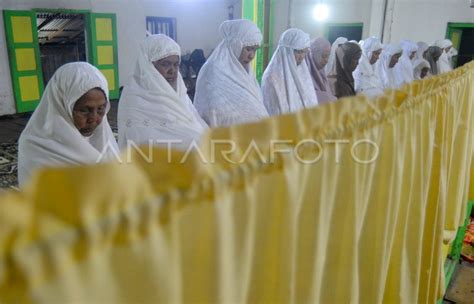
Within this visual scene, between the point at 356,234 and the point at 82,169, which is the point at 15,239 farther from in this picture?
the point at 356,234

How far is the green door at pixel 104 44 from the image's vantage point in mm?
6504

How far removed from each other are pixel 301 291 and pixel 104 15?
6966 millimetres

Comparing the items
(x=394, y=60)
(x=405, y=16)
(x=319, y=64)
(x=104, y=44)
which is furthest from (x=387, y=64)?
(x=104, y=44)

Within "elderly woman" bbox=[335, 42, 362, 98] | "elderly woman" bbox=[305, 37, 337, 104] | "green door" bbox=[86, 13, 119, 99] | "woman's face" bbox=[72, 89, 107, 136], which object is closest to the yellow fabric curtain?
"woman's face" bbox=[72, 89, 107, 136]

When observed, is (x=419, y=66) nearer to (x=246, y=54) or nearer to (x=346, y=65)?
(x=346, y=65)

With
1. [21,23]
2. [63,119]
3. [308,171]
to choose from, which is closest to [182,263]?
[308,171]

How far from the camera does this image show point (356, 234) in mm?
587

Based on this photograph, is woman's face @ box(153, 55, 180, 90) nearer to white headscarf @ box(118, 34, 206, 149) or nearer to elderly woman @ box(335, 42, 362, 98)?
white headscarf @ box(118, 34, 206, 149)

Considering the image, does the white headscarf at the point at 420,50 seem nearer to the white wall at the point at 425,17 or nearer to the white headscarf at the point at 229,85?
the white wall at the point at 425,17

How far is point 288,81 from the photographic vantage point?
2828 mm

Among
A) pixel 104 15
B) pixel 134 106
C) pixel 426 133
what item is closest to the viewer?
pixel 426 133

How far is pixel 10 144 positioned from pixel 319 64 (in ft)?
11.7

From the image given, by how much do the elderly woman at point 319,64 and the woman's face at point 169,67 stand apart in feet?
4.63

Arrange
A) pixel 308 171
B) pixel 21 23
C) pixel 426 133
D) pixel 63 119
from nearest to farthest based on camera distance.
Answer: pixel 308 171
pixel 426 133
pixel 63 119
pixel 21 23
